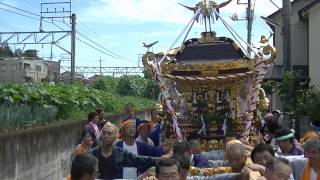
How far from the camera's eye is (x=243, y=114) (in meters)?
9.72

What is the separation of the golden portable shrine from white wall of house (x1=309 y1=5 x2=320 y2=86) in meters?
13.0

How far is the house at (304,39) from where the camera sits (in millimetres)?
22453

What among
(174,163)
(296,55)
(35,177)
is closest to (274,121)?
(174,163)

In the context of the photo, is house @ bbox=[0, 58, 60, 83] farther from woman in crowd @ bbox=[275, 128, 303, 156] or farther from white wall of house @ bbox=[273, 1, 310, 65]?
woman in crowd @ bbox=[275, 128, 303, 156]

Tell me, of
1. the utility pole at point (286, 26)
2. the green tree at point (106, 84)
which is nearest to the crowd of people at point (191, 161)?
the utility pole at point (286, 26)

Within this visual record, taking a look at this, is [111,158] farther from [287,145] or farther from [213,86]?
[213,86]

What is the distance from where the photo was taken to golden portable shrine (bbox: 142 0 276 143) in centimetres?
952

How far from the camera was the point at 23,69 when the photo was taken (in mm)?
47438

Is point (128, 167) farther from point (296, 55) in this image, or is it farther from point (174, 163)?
point (296, 55)

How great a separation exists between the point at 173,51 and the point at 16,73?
3624 centimetres

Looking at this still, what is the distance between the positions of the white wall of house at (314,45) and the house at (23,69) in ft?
66.2

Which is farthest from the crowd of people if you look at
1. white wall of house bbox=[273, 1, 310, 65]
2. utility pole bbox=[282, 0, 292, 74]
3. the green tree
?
the green tree

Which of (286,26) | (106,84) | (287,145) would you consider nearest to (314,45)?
(286,26)

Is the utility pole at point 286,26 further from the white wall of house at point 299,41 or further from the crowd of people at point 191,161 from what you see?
the white wall of house at point 299,41
